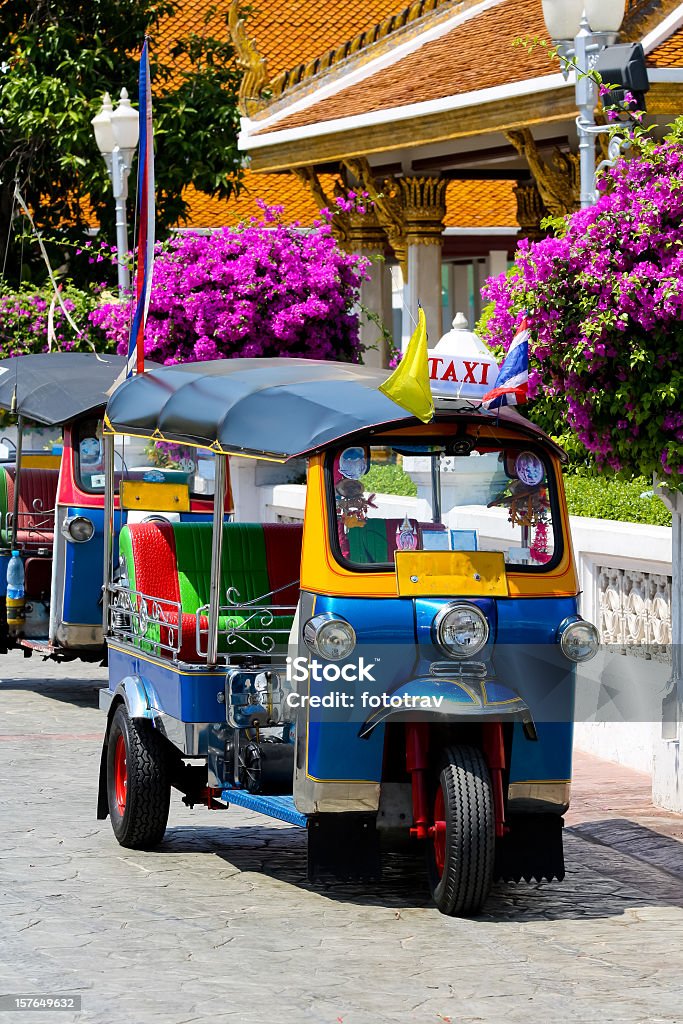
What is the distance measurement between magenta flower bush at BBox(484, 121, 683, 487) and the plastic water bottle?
537 cm

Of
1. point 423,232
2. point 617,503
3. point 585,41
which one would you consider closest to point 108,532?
point 617,503

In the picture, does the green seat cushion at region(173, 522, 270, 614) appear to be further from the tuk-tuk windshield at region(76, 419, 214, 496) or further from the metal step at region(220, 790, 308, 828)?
the tuk-tuk windshield at region(76, 419, 214, 496)

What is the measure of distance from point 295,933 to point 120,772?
2.01 metres

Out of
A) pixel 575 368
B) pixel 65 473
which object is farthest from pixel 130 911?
pixel 65 473

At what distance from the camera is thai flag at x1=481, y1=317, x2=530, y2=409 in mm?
8133

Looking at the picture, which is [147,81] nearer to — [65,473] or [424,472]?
[65,473]

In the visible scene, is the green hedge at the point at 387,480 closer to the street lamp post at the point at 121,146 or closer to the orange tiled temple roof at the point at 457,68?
the orange tiled temple roof at the point at 457,68

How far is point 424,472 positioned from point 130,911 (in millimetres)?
2558

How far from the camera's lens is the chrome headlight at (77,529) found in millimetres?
13203

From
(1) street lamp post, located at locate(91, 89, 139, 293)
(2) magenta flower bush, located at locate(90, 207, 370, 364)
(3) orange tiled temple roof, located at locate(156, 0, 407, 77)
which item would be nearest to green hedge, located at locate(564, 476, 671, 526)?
(2) magenta flower bush, located at locate(90, 207, 370, 364)

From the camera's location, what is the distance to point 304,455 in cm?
793

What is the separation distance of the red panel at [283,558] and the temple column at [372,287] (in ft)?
51.4

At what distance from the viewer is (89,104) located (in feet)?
90.8

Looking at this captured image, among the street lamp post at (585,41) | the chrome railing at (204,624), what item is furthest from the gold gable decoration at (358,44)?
the chrome railing at (204,624)
